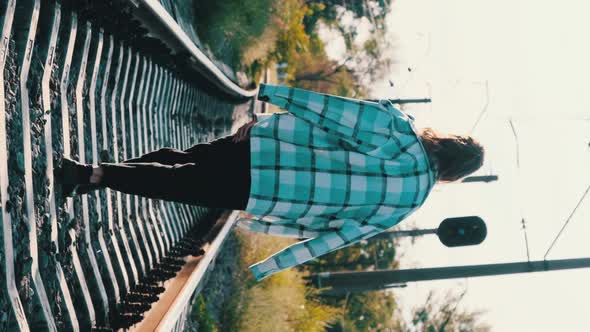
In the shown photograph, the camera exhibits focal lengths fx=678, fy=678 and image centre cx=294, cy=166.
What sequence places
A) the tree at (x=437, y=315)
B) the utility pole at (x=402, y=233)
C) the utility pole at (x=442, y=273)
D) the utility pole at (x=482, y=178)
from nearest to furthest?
the utility pole at (x=442, y=273) → the utility pole at (x=402, y=233) → the utility pole at (x=482, y=178) → the tree at (x=437, y=315)

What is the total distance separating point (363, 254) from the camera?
24.8 metres

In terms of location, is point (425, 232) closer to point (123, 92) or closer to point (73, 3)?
point (123, 92)

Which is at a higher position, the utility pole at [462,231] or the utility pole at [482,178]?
the utility pole at [482,178]

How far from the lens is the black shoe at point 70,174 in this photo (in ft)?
12.2

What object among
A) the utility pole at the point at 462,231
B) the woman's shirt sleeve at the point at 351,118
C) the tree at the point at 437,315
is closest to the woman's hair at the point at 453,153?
the woman's shirt sleeve at the point at 351,118

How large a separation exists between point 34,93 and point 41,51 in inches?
12.2

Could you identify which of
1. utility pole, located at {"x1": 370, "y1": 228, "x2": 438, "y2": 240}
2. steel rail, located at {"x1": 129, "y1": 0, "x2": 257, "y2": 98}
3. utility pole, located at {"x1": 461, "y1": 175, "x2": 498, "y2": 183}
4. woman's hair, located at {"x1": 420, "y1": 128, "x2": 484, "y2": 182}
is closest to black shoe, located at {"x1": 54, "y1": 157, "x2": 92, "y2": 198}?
steel rail, located at {"x1": 129, "y1": 0, "x2": 257, "y2": 98}

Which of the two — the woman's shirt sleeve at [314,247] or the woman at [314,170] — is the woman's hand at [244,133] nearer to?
the woman at [314,170]

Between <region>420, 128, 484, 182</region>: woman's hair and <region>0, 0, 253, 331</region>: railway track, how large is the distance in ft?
6.72

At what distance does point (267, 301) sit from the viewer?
9.42 meters

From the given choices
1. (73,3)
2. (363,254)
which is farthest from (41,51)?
(363,254)

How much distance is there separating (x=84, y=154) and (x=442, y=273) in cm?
550

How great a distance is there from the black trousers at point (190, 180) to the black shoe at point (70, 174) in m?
0.18

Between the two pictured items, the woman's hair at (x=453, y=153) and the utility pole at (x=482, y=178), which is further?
the utility pole at (x=482, y=178)
